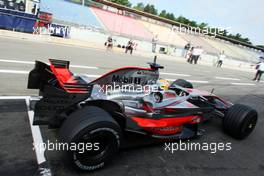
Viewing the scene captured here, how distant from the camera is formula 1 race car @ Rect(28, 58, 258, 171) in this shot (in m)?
2.85

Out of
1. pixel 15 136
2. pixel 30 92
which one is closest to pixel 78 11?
pixel 30 92

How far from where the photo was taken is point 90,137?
9.13ft

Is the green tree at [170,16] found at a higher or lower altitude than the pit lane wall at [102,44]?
higher

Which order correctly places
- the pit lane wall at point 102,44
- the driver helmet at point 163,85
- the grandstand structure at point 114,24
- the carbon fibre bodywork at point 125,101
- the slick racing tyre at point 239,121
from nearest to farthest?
1. the carbon fibre bodywork at point 125,101
2. the driver helmet at point 163,85
3. the slick racing tyre at point 239,121
4. the pit lane wall at point 102,44
5. the grandstand structure at point 114,24

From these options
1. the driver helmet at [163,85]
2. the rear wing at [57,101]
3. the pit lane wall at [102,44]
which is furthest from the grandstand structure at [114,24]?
the rear wing at [57,101]

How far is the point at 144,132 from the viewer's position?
350 centimetres

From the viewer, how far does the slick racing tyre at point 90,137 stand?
2.72m

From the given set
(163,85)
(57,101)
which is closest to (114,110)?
(57,101)

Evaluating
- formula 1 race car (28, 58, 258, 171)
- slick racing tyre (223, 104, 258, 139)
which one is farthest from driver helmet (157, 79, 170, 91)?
slick racing tyre (223, 104, 258, 139)

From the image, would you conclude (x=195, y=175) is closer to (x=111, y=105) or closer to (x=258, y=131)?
(x=111, y=105)

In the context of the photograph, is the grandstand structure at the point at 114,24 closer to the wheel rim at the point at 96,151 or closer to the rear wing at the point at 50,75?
the rear wing at the point at 50,75

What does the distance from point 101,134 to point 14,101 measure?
8.59 ft

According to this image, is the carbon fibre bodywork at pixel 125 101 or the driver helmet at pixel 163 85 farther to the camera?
the driver helmet at pixel 163 85

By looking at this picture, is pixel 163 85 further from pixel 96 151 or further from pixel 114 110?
pixel 96 151
